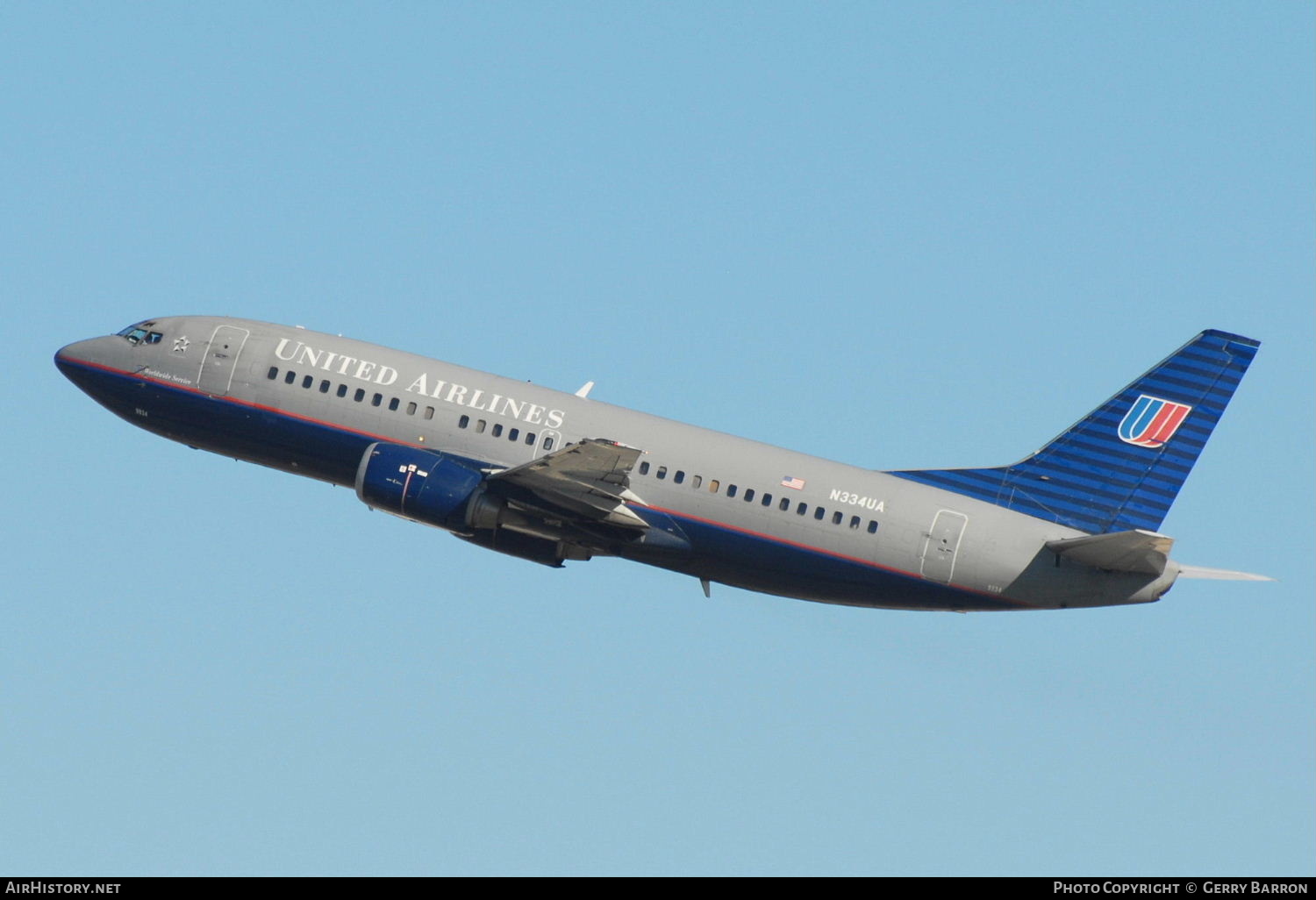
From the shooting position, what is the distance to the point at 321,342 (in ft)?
172

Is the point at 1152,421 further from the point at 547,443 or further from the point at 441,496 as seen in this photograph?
the point at 441,496

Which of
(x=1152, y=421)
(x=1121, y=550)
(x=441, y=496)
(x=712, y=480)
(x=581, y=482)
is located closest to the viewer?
(x=1121, y=550)

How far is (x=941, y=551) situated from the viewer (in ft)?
160

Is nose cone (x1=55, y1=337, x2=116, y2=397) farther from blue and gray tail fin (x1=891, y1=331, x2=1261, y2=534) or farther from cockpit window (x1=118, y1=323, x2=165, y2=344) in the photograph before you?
blue and gray tail fin (x1=891, y1=331, x2=1261, y2=534)

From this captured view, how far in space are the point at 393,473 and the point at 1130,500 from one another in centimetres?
2064

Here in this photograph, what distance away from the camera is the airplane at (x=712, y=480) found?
160ft

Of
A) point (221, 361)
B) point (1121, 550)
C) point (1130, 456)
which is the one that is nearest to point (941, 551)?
point (1121, 550)

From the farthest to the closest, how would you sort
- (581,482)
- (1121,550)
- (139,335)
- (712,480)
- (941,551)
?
(139,335)
(712,480)
(941,551)
(581,482)
(1121,550)

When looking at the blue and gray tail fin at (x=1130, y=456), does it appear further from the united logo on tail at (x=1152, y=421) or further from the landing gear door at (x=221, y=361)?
the landing gear door at (x=221, y=361)

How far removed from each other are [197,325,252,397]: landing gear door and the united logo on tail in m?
25.9

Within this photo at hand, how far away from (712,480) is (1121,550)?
1117cm
